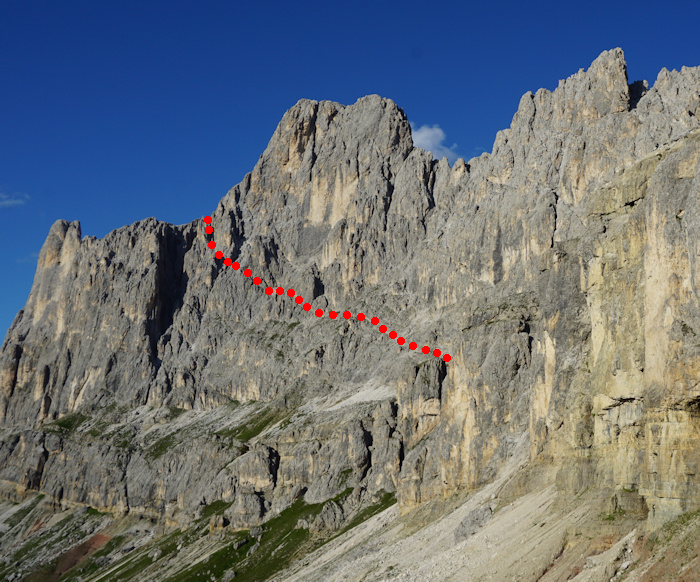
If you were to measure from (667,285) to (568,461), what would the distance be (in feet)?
86.5

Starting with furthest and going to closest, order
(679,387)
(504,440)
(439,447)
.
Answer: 1. (439,447)
2. (504,440)
3. (679,387)

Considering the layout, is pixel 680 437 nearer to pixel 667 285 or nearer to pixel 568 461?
pixel 667 285

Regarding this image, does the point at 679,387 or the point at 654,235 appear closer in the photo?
the point at 679,387

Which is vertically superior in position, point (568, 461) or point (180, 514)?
point (568, 461)

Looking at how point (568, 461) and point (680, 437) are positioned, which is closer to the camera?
point (680, 437)

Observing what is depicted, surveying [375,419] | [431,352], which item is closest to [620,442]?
[375,419]

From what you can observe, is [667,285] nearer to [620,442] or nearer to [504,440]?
[620,442]

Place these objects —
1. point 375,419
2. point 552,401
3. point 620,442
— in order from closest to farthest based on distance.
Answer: point 620,442, point 552,401, point 375,419

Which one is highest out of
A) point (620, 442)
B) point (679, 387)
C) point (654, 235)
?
point (654, 235)

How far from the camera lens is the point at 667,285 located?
48.5 m

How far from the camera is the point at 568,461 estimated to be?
227ft

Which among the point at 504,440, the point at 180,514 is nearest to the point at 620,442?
the point at 504,440

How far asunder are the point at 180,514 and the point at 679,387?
174233 mm

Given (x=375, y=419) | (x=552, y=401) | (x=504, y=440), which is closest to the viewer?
(x=552, y=401)
